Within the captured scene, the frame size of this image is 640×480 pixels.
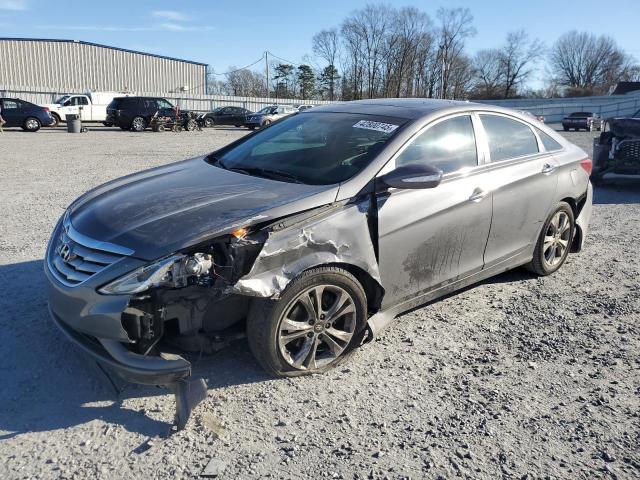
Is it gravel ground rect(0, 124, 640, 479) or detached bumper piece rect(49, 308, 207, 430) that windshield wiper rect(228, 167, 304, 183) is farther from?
detached bumper piece rect(49, 308, 207, 430)

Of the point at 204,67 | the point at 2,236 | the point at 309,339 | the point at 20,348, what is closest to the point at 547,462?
the point at 309,339

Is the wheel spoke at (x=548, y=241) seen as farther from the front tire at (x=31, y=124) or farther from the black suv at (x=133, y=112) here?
the front tire at (x=31, y=124)

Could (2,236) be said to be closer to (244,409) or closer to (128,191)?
(128,191)

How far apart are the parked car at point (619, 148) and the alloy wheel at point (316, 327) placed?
850 cm

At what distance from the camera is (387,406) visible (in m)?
3.09

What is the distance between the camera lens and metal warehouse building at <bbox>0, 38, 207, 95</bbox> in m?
47.7

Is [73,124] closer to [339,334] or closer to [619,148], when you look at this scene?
[619,148]

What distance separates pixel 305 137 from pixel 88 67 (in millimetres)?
52931

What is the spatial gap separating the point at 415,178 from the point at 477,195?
2.83 feet

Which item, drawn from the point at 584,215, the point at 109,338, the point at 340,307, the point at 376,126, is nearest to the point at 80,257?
the point at 109,338

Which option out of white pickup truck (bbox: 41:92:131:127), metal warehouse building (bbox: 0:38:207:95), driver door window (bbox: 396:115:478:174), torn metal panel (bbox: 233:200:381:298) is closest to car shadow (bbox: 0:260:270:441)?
torn metal panel (bbox: 233:200:381:298)

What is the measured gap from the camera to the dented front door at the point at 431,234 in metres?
3.60

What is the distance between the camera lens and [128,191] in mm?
3770

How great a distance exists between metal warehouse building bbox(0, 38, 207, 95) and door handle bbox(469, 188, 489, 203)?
4744cm
